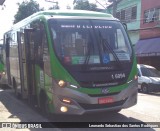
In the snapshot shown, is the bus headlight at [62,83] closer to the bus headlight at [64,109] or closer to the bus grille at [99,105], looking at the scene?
the bus headlight at [64,109]

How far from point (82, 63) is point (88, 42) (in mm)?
657

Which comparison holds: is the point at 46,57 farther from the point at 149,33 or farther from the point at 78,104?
the point at 149,33

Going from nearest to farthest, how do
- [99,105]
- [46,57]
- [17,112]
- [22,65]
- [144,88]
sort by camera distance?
1. [99,105]
2. [46,57]
3. [17,112]
4. [22,65]
5. [144,88]

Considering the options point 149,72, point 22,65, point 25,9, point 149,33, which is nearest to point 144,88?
point 149,72

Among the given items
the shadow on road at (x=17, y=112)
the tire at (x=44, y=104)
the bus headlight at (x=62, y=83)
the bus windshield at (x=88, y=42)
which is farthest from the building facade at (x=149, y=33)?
the bus headlight at (x=62, y=83)

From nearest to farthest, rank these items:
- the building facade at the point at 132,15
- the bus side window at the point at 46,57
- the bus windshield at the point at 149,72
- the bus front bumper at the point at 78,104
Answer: the bus front bumper at the point at 78,104 < the bus side window at the point at 46,57 < the bus windshield at the point at 149,72 < the building facade at the point at 132,15

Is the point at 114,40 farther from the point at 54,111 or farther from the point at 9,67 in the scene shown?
the point at 9,67

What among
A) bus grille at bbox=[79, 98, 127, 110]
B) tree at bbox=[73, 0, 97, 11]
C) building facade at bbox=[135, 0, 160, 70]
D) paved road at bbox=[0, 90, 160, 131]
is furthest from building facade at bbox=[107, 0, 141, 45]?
bus grille at bbox=[79, 98, 127, 110]

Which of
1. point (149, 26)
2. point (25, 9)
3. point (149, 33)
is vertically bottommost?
point (149, 33)

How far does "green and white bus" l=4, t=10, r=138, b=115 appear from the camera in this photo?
8.81m

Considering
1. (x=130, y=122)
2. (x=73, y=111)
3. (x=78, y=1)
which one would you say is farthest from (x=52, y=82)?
(x=78, y=1)

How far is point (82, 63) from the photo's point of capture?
905 cm

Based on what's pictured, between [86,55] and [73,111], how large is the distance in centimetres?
148

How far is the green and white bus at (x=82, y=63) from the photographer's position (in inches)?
347
